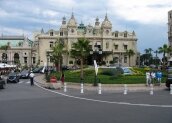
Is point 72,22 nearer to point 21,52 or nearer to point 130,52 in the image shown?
point 21,52

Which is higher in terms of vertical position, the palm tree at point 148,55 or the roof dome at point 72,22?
the roof dome at point 72,22

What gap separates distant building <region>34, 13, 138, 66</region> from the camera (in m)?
158

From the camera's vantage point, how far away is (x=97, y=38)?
16088cm

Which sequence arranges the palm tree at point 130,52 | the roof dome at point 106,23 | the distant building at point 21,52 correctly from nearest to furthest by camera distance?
1. the palm tree at point 130,52
2. the roof dome at point 106,23
3. the distant building at point 21,52

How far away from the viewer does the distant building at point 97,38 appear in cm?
15800

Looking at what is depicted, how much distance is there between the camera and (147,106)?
21.0 m

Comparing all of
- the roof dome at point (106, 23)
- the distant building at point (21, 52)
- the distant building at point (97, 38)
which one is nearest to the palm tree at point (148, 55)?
the distant building at point (97, 38)

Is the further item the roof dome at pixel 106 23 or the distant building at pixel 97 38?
the roof dome at pixel 106 23

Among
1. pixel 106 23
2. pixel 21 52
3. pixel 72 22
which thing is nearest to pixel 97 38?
pixel 106 23

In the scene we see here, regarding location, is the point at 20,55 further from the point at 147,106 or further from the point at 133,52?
the point at 147,106

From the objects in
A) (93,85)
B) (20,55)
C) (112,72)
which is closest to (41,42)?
(20,55)

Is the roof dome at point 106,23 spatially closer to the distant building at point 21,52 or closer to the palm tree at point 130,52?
the palm tree at point 130,52

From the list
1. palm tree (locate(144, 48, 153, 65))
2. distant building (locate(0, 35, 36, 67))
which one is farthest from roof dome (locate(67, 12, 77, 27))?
palm tree (locate(144, 48, 153, 65))

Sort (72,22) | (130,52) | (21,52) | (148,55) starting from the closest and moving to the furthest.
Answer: (130,52), (72,22), (21,52), (148,55)
